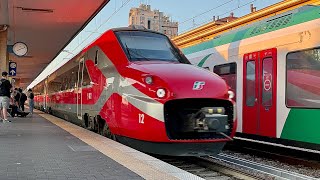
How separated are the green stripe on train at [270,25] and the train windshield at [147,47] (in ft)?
7.53

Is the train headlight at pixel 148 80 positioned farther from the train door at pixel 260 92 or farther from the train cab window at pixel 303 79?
the train door at pixel 260 92

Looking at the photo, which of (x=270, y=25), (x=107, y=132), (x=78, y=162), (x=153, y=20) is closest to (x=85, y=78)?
(x=107, y=132)

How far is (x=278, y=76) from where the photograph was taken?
9539 mm

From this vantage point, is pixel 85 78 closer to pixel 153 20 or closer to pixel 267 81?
pixel 267 81

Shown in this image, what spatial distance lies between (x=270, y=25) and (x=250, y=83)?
4.65ft

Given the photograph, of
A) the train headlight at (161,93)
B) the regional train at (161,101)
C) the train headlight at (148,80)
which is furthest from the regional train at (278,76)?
the train headlight at (148,80)

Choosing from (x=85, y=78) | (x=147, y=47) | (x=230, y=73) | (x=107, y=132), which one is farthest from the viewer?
(x=85, y=78)

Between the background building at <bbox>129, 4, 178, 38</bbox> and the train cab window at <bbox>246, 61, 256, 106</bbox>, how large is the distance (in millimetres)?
38118

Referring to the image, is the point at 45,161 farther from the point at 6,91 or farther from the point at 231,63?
the point at 6,91

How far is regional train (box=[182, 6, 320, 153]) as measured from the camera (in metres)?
8.59

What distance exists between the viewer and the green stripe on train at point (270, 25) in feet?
29.4

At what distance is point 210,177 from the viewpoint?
762 cm

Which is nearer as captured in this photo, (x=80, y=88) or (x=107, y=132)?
(x=107, y=132)

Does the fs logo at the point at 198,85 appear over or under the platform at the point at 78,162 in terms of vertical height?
over
